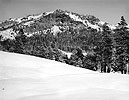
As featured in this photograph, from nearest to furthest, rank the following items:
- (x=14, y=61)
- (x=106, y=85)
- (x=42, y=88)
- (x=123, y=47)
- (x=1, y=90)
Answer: (x=1, y=90), (x=42, y=88), (x=106, y=85), (x=14, y=61), (x=123, y=47)

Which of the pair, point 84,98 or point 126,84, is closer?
point 84,98

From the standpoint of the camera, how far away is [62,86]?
701cm

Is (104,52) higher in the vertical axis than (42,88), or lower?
higher

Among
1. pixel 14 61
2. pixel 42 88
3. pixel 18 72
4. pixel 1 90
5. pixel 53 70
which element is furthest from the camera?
pixel 14 61

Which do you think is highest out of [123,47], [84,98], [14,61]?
[123,47]

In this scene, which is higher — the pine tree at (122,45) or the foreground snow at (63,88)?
the pine tree at (122,45)

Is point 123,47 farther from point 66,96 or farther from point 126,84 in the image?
point 66,96

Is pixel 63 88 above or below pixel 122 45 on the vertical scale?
below

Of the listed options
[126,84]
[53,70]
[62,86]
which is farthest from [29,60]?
[126,84]

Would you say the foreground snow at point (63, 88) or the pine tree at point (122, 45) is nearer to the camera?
the foreground snow at point (63, 88)

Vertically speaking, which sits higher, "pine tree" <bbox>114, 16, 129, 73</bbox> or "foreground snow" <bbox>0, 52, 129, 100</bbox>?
"pine tree" <bbox>114, 16, 129, 73</bbox>

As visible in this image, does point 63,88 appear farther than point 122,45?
No

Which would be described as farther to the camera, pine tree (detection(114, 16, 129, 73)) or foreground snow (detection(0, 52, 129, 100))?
pine tree (detection(114, 16, 129, 73))

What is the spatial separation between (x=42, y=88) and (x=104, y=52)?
81.5ft
